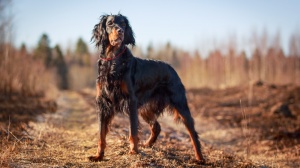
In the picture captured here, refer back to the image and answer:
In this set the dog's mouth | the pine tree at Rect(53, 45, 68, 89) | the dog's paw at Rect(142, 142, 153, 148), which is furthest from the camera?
the pine tree at Rect(53, 45, 68, 89)

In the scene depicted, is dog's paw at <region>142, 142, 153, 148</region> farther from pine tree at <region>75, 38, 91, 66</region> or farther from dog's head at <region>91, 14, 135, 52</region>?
pine tree at <region>75, 38, 91, 66</region>

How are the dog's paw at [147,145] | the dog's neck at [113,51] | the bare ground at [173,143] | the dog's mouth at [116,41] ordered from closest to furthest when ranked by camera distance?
1. the bare ground at [173,143]
2. the dog's mouth at [116,41]
3. the dog's neck at [113,51]
4. the dog's paw at [147,145]

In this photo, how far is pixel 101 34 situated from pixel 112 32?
0.32m

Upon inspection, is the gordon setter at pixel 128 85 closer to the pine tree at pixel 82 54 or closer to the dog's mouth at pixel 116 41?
the dog's mouth at pixel 116 41

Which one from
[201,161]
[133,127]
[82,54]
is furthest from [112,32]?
[82,54]

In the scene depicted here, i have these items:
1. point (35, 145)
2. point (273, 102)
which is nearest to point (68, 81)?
point (273, 102)

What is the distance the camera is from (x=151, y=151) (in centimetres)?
477

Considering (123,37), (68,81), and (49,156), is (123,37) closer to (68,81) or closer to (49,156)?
(49,156)

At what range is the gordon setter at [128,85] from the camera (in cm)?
432

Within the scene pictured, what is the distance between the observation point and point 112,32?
4.43 m

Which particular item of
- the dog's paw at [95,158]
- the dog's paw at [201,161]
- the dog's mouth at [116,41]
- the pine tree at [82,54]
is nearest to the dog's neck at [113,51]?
the dog's mouth at [116,41]

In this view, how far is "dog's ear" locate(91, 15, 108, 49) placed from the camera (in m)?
4.61

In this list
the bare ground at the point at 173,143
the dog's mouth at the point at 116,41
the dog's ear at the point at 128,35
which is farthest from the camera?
the dog's ear at the point at 128,35

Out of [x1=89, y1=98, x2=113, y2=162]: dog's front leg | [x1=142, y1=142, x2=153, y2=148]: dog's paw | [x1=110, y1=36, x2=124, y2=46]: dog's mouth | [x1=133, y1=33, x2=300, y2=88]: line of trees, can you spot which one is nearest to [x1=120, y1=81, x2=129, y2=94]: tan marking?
[x1=89, y1=98, x2=113, y2=162]: dog's front leg
